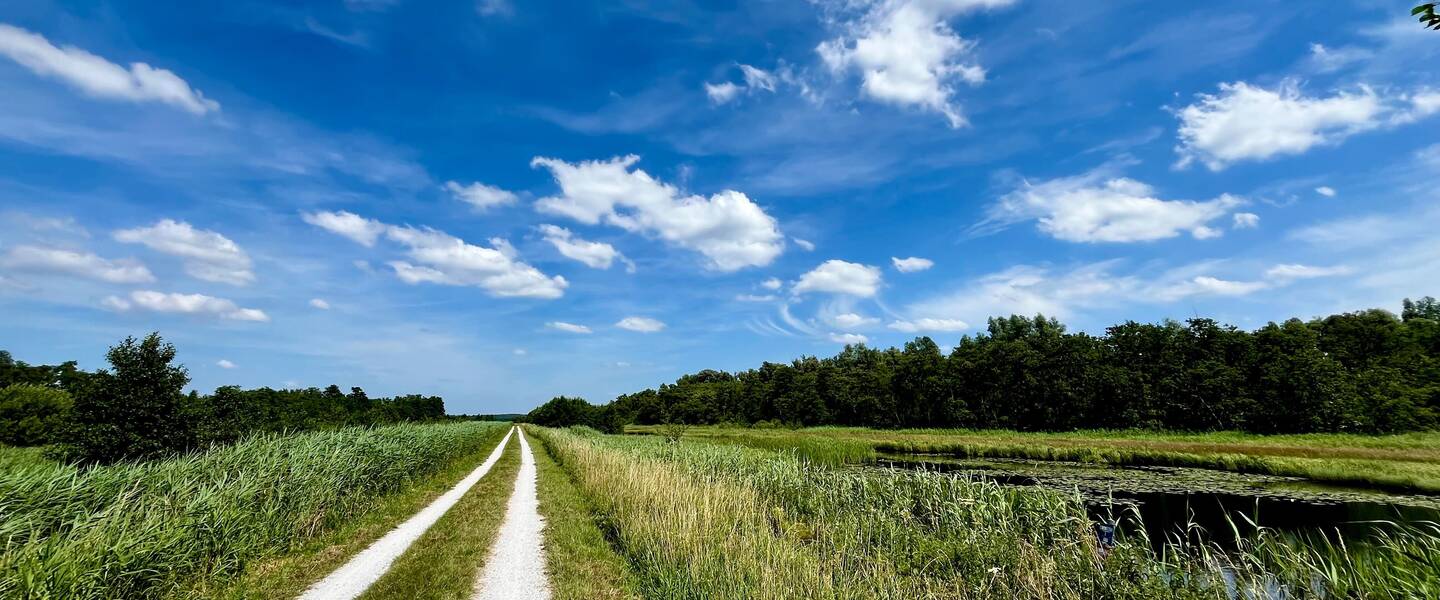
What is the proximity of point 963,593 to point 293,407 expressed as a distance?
195 ft

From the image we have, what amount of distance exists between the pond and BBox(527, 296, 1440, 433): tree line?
2778cm

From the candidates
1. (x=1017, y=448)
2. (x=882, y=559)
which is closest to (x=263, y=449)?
(x=882, y=559)

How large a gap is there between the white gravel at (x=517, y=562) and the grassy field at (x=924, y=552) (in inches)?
59.5

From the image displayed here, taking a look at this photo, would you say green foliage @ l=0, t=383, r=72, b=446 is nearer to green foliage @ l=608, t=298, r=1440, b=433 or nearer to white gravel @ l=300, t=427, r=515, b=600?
white gravel @ l=300, t=427, r=515, b=600

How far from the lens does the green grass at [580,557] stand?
7.85 metres

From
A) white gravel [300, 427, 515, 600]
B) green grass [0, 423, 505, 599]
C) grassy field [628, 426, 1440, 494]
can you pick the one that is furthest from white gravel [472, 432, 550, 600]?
grassy field [628, 426, 1440, 494]

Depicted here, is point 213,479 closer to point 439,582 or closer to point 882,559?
point 439,582

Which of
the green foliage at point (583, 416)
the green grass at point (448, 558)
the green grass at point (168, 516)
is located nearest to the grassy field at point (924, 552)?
the green grass at point (448, 558)

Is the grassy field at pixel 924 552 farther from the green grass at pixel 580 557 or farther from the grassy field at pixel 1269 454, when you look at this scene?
the grassy field at pixel 1269 454

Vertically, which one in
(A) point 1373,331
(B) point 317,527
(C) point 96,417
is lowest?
(B) point 317,527

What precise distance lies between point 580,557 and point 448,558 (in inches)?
89.7

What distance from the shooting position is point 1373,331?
51406mm

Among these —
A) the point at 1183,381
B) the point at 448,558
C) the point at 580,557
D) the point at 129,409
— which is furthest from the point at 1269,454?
the point at 129,409

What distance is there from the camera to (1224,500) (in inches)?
703
